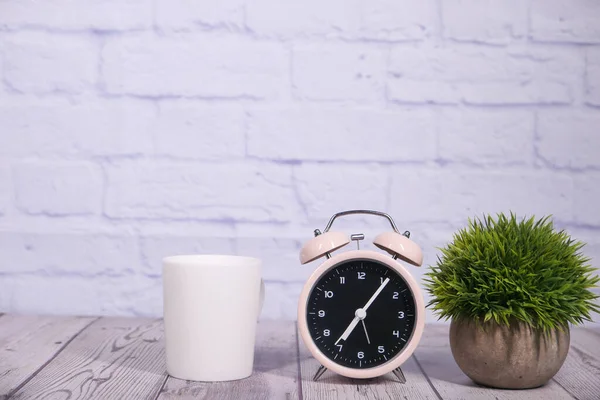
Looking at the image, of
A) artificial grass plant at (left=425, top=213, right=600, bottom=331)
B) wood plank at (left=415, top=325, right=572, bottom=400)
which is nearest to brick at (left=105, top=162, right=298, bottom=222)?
wood plank at (left=415, top=325, right=572, bottom=400)

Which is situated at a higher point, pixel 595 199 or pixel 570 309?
pixel 595 199

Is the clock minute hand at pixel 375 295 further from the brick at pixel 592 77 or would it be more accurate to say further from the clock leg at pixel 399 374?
the brick at pixel 592 77

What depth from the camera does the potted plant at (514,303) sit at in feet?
2.73

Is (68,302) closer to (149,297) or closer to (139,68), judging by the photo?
(149,297)

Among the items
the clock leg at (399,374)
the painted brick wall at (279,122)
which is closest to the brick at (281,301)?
the painted brick wall at (279,122)

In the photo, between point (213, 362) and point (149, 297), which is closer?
point (213, 362)

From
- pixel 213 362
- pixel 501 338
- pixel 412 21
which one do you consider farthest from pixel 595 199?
pixel 213 362

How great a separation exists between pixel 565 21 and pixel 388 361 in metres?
0.77

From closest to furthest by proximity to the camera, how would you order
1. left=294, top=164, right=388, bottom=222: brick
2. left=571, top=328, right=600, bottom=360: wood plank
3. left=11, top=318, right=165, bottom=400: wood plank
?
left=11, top=318, right=165, bottom=400: wood plank, left=571, top=328, right=600, bottom=360: wood plank, left=294, top=164, right=388, bottom=222: brick

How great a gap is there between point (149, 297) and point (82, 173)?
26 cm

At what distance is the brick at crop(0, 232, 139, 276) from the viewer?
1.32 metres

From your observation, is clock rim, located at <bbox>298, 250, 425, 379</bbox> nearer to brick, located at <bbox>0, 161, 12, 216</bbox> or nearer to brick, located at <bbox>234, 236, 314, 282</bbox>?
brick, located at <bbox>234, 236, 314, 282</bbox>

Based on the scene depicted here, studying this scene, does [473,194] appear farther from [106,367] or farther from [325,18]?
[106,367]

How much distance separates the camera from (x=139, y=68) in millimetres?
1321
